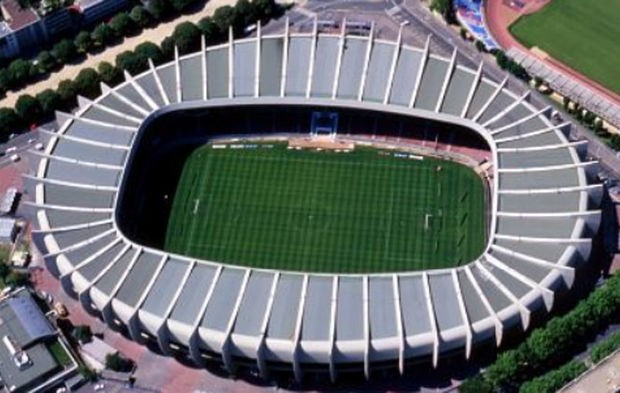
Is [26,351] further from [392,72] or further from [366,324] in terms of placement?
[392,72]

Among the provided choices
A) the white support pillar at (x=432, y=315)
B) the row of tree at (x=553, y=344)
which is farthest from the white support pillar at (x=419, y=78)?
the row of tree at (x=553, y=344)

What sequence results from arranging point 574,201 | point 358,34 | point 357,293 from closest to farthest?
point 357,293, point 574,201, point 358,34

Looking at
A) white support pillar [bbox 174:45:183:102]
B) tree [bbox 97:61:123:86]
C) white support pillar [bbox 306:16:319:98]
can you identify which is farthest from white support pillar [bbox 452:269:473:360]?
tree [bbox 97:61:123:86]

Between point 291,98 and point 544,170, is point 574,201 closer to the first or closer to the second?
point 544,170

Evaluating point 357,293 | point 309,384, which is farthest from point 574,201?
point 309,384

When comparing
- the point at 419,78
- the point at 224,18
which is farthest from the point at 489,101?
the point at 224,18

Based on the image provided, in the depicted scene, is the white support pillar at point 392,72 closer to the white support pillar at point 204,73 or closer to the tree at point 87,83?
the white support pillar at point 204,73

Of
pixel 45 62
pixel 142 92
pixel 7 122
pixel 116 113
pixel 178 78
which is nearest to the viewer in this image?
pixel 116 113
